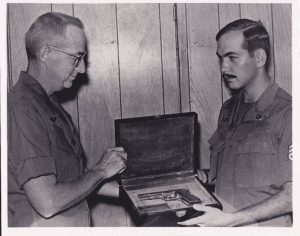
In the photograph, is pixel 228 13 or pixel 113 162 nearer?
pixel 113 162

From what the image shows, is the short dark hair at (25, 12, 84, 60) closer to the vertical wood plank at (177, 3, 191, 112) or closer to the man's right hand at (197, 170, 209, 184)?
the vertical wood plank at (177, 3, 191, 112)

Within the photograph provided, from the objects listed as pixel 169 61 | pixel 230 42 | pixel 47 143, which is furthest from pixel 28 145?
pixel 230 42

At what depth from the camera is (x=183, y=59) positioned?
1891 mm

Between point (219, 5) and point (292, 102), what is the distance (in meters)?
0.56

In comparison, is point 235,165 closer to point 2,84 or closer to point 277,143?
point 277,143

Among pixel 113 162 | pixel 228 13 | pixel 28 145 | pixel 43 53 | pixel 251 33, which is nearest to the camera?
pixel 28 145

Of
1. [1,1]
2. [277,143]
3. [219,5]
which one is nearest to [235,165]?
[277,143]

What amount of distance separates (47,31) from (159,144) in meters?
0.60

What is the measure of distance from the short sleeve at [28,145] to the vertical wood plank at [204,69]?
2.48 ft

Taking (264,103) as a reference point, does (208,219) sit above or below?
below

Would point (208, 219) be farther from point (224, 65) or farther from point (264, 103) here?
point (224, 65)

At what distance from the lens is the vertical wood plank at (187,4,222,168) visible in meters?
1.85

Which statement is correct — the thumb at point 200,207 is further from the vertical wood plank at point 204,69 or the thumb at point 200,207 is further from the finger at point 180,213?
the vertical wood plank at point 204,69

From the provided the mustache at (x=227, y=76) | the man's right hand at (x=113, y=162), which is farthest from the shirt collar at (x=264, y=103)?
the man's right hand at (x=113, y=162)
